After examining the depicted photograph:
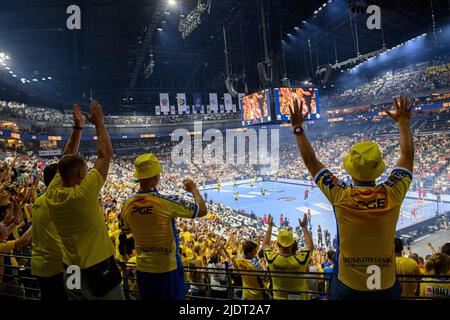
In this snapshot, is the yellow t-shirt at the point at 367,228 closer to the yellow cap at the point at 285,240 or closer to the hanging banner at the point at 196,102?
the yellow cap at the point at 285,240

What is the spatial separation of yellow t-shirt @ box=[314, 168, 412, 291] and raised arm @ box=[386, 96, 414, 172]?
0.50 ft

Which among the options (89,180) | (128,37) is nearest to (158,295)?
(89,180)

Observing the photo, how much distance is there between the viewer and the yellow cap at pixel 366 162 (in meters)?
1.61

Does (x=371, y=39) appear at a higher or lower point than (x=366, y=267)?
higher

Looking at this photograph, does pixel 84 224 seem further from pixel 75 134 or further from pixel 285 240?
pixel 285 240

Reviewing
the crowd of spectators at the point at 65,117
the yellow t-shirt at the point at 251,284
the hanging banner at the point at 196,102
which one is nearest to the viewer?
the yellow t-shirt at the point at 251,284

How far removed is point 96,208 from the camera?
2.03 m

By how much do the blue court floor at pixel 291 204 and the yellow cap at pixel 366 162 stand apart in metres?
13.6

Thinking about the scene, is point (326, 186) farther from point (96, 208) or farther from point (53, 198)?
point (53, 198)

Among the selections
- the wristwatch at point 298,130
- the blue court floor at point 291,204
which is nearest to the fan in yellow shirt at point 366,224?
the wristwatch at point 298,130

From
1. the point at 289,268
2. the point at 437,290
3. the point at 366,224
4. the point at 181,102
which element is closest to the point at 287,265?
the point at 289,268

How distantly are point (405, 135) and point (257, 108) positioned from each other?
50.3 ft

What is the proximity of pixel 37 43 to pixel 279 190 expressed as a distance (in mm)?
23924

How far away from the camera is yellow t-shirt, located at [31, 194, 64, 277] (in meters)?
2.28
